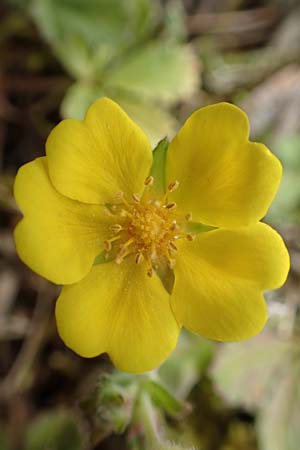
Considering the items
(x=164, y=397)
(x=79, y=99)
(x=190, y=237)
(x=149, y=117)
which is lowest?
(x=164, y=397)

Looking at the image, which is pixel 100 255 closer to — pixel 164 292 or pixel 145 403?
pixel 164 292

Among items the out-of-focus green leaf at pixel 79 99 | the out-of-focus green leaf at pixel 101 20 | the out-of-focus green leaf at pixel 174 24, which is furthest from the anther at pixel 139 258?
the out-of-focus green leaf at pixel 174 24

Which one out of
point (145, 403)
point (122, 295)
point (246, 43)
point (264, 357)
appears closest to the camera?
point (122, 295)

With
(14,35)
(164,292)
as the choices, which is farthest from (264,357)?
(14,35)

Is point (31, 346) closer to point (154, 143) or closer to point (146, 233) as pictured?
point (154, 143)

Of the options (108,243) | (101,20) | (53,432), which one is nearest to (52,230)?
(108,243)

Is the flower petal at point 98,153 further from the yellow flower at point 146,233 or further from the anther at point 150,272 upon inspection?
the anther at point 150,272
